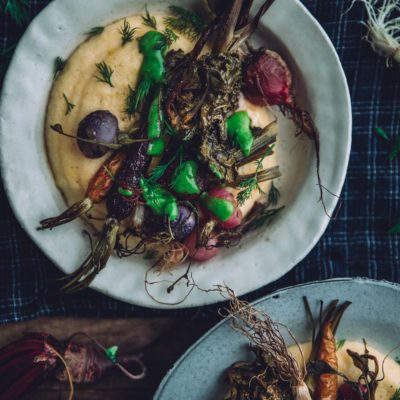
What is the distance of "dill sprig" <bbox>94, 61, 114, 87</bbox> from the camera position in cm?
172

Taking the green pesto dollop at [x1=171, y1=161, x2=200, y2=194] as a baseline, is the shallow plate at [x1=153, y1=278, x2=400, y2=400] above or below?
below

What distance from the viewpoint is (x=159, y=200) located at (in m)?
1.72

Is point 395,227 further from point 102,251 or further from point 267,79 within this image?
point 102,251

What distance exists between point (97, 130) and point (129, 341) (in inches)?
43.2

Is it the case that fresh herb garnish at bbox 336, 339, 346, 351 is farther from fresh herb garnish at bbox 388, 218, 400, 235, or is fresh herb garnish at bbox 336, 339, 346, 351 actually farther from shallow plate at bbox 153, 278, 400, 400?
fresh herb garnish at bbox 388, 218, 400, 235

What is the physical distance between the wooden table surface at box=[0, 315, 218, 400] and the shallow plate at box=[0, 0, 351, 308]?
282 mm

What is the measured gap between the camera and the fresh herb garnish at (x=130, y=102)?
1730mm

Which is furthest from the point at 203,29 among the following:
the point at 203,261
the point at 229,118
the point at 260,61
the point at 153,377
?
the point at 153,377

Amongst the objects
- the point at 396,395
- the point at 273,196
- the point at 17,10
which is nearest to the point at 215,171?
the point at 273,196

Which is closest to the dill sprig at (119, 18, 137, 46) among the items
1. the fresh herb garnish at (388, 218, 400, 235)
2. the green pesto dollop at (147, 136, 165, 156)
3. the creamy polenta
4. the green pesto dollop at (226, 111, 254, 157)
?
the creamy polenta

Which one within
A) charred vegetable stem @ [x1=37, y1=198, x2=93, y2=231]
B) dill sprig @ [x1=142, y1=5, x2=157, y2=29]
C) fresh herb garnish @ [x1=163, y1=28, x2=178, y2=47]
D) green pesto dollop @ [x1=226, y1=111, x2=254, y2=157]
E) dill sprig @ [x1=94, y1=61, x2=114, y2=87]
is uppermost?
dill sprig @ [x1=142, y1=5, x2=157, y2=29]

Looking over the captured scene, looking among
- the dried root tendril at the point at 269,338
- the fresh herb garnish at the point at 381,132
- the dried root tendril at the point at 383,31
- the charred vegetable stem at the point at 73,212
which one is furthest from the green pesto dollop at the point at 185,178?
the dried root tendril at the point at 383,31

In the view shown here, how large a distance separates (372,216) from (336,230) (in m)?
0.20

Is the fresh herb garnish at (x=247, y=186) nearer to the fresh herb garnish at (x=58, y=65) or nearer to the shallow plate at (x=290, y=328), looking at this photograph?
the shallow plate at (x=290, y=328)
